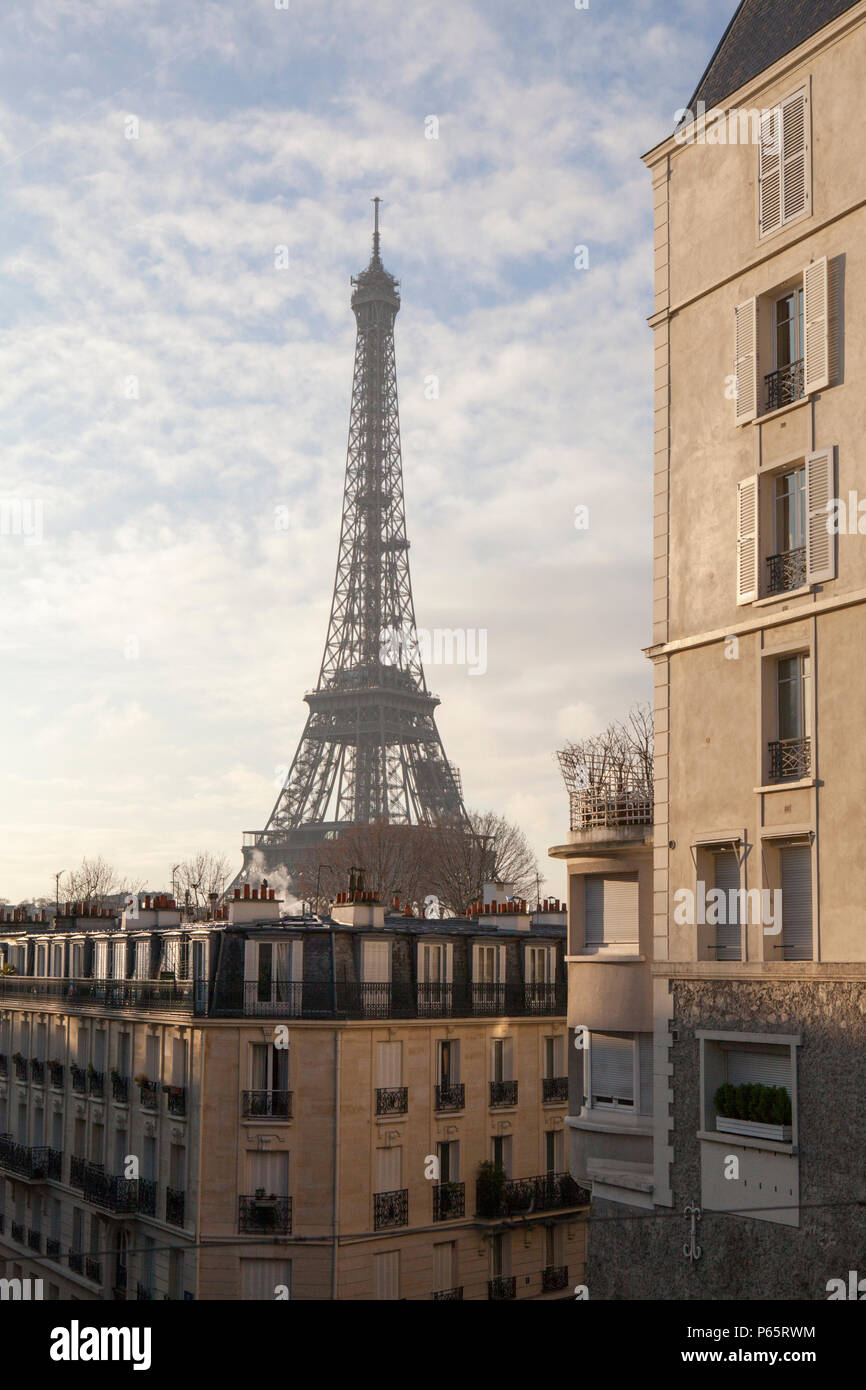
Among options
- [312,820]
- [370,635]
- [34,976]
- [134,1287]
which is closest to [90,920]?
[34,976]

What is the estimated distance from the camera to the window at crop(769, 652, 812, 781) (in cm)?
1933

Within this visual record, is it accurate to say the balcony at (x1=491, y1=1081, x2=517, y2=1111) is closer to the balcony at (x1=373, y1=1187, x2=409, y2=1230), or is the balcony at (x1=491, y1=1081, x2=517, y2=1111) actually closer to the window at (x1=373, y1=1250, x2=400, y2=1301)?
the balcony at (x1=373, y1=1187, x2=409, y2=1230)

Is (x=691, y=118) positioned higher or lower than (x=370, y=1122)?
higher

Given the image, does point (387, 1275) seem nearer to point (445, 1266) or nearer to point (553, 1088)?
point (445, 1266)

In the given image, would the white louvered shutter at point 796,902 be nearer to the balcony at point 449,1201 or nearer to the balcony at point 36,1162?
the balcony at point 449,1201

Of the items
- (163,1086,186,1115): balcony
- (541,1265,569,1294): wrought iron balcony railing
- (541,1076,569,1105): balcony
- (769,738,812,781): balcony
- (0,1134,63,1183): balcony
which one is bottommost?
(541,1265,569,1294): wrought iron balcony railing

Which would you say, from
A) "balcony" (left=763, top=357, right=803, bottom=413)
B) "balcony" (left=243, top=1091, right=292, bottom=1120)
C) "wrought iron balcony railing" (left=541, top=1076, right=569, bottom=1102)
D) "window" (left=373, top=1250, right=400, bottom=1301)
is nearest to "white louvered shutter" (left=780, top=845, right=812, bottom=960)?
"balcony" (left=763, top=357, right=803, bottom=413)

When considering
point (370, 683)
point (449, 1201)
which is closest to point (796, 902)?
point (449, 1201)

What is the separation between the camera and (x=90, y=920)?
52.5 meters

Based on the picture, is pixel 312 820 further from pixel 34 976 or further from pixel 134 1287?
pixel 134 1287

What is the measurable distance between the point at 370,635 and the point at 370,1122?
10239cm

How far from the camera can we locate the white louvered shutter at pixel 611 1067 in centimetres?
2292

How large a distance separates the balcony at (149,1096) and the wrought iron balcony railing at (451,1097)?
7427 mm

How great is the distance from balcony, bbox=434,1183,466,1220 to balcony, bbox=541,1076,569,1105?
4.14m
